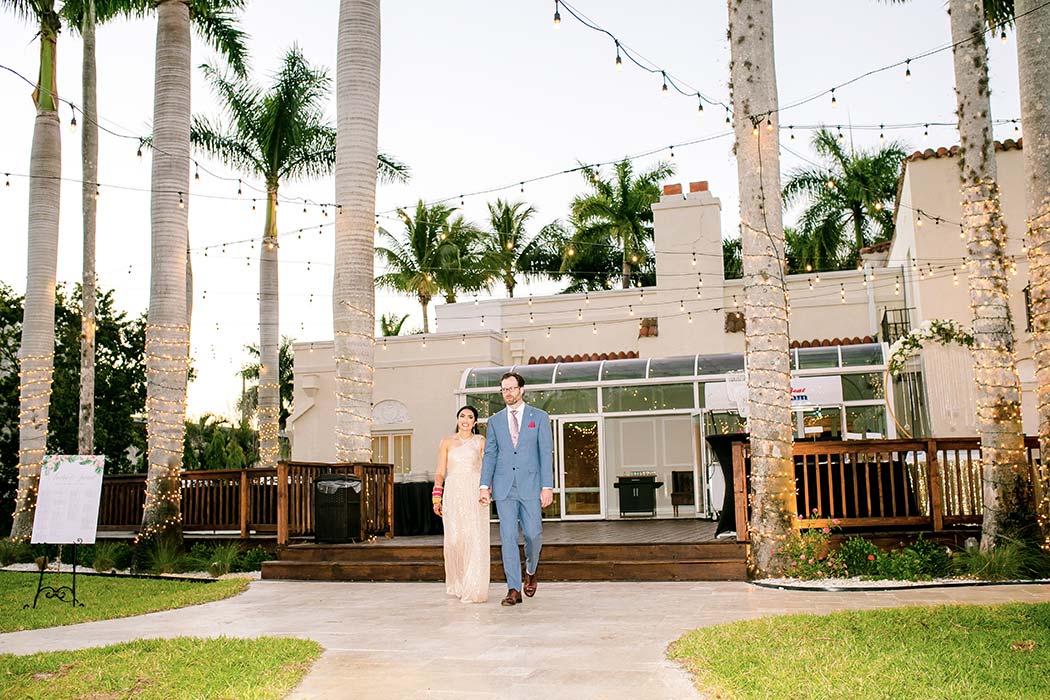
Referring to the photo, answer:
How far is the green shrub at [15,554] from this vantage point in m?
14.8

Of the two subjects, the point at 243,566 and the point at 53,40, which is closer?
the point at 243,566

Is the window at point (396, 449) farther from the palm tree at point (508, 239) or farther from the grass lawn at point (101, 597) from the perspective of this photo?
the palm tree at point (508, 239)

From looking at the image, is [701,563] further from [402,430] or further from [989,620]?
[402,430]

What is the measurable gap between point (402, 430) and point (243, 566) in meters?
10.2

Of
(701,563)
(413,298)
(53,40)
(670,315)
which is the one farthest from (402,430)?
(413,298)

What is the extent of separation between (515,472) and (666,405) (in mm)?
9865

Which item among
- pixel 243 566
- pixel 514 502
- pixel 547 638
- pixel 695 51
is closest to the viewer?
pixel 547 638

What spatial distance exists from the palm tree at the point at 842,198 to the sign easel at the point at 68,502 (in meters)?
26.5

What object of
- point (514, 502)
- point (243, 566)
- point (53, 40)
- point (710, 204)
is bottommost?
point (243, 566)

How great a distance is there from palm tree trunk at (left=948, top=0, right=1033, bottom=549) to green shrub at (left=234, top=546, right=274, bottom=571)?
8.83m

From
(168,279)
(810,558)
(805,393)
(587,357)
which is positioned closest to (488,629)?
(810,558)

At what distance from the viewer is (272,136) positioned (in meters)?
22.8

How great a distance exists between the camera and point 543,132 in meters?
25.7

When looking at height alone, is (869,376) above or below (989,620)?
above
